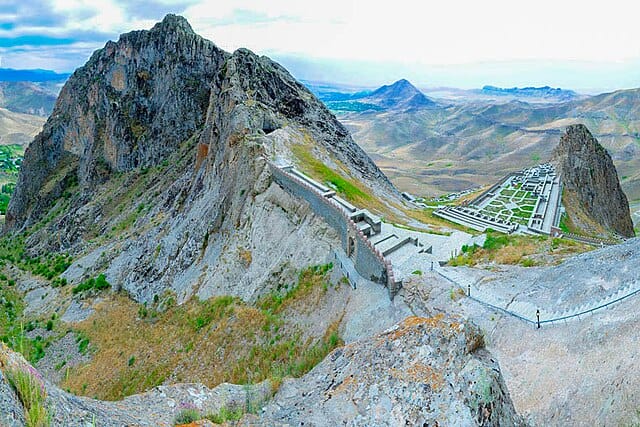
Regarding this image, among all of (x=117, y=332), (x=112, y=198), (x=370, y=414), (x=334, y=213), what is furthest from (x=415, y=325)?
(x=112, y=198)

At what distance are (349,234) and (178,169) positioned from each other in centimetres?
4105

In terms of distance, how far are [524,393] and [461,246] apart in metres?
13.1

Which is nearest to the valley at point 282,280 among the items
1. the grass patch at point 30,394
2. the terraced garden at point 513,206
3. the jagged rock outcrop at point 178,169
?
the grass patch at point 30,394

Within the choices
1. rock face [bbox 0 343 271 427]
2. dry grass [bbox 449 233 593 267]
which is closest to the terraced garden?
dry grass [bbox 449 233 593 267]

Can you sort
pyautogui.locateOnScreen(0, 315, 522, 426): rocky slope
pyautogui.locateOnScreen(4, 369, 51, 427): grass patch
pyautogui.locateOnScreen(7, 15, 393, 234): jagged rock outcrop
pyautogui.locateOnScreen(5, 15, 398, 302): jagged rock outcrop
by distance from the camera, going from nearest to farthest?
pyautogui.locateOnScreen(4, 369, 51, 427): grass patch, pyautogui.locateOnScreen(0, 315, 522, 426): rocky slope, pyautogui.locateOnScreen(5, 15, 398, 302): jagged rock outcrop, pyautogui.locateOnScreen(7, 15, 393, 234): jagged rock outcrop

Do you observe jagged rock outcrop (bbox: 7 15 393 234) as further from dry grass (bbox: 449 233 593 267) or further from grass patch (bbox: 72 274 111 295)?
dry grass (bbox: 449 233 593 267)

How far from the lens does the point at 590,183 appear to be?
53031 millimetres

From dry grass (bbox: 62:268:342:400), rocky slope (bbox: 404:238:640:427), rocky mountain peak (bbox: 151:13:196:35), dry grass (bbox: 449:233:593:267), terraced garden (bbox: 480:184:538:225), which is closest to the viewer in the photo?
rocky slope (bbox: 404:238:640:427)

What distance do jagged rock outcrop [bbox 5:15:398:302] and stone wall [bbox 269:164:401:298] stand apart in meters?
0.66

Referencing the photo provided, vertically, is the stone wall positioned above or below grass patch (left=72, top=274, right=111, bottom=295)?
above

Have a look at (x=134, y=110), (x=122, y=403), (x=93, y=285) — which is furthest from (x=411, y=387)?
(x=134, y=110)

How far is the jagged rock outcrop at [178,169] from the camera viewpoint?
91.9ft

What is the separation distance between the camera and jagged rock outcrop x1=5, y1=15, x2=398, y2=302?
28.0 meters

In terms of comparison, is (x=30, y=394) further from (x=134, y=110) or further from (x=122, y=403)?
(x=134, y=110)
